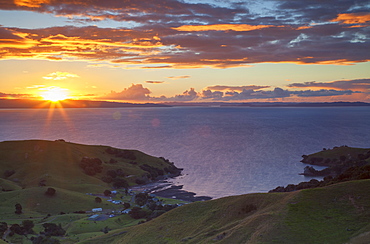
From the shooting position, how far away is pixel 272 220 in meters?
33.8

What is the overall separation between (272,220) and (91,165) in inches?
4392

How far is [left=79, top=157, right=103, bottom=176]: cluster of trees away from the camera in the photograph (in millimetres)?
131637

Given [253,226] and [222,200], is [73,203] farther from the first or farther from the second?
[253,226]

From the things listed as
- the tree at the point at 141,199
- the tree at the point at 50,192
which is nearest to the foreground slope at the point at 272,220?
the tree at the point at 141,199

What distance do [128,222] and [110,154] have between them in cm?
9374

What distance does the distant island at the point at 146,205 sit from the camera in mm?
33281

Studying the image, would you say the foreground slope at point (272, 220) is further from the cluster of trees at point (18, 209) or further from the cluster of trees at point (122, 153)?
the cluster of trees at point (122, 153)

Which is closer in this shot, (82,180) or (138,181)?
(82,180)

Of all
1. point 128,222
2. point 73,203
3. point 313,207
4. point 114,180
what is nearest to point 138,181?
point 114,180

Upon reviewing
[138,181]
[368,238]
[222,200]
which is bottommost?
[138,181]

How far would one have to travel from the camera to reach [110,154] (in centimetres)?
16275

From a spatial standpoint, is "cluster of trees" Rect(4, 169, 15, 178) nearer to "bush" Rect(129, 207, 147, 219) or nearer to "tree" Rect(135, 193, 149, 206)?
"tree" Rect(135, 193, 149, 206)

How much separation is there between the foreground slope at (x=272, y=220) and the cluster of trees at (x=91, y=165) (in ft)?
276

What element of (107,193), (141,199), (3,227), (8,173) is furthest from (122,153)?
(3,227)
